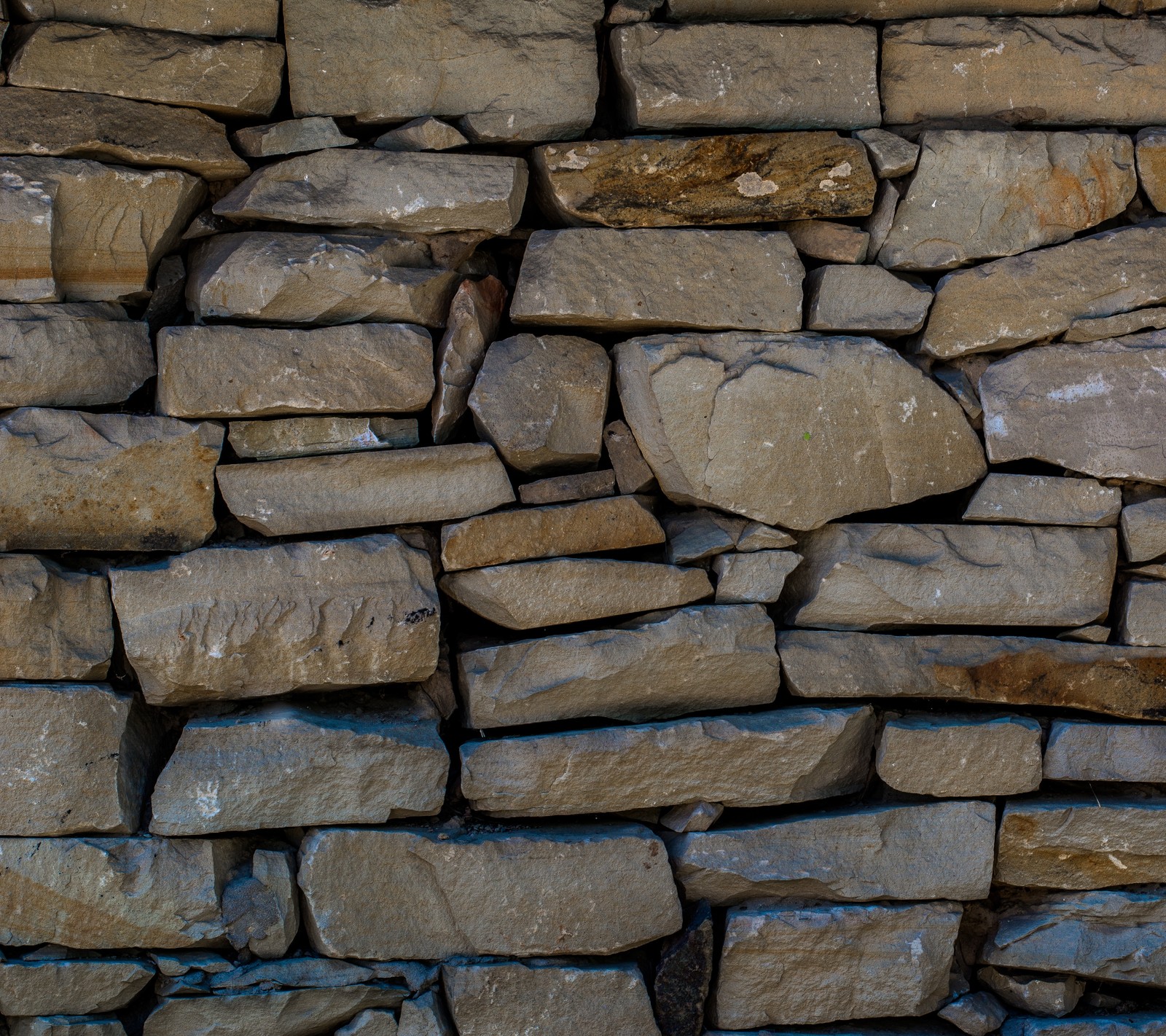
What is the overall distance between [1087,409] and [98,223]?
2.45m

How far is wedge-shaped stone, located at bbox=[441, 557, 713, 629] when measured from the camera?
8.33 ft

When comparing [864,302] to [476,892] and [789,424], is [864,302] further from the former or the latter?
[476,892]

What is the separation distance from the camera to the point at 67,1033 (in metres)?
2.33

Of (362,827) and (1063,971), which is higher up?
(362,827)

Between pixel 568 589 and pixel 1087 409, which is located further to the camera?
pixel 1087 409

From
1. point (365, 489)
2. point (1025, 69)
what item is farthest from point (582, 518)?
point (1025, 69)

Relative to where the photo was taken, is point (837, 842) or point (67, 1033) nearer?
point (67, 1033)

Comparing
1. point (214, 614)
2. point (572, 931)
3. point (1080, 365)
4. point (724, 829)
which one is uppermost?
point (1080, 365)

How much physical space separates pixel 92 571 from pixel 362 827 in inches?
34.5

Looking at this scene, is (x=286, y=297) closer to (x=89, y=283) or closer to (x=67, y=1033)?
(x=89, y=283)

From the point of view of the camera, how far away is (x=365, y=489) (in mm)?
2525

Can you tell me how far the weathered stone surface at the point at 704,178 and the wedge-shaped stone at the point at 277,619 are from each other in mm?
976

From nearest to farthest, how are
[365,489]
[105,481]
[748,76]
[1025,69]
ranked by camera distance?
1. [105,481]
2. [365,489]
3. [748,76]
4. [1025,69]

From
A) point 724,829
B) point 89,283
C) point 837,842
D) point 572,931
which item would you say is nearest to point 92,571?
point 89,283
